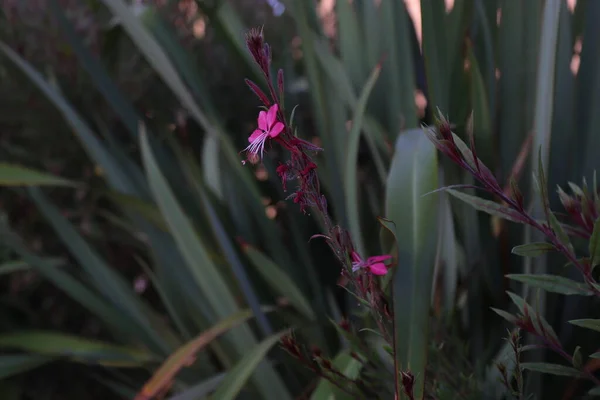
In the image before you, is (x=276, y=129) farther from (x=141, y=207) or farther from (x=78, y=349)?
(x=78, y=349)

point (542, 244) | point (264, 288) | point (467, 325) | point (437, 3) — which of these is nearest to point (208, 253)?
point (264, 288)

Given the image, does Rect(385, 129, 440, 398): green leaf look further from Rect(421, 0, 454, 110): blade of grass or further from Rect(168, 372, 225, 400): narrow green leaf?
Rect(168, 372, 225, 400): narrow green leaf

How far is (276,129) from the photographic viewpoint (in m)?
0.43

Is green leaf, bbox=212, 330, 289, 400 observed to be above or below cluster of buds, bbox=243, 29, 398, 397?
below

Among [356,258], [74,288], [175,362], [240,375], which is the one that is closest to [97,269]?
[74,288]

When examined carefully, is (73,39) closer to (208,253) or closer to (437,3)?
(208,253)

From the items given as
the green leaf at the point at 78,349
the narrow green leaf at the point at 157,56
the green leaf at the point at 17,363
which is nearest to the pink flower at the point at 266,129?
the narrow green leaf at the point at 157,56

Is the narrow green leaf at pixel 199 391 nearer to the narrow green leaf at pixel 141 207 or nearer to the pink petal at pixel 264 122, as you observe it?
the narrow green leaf at pixel 141 207

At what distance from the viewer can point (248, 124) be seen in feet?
5.26

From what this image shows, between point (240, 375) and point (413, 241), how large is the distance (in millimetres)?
291

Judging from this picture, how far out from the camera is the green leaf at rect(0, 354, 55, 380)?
1.11 meters

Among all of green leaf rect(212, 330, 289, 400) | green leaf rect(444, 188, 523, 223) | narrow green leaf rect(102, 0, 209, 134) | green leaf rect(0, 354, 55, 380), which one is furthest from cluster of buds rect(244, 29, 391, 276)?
green leaf rect(0, 354, 55, 380)

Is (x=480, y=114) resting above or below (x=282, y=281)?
above

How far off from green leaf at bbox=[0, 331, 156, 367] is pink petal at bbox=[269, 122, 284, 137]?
793 millimetres
